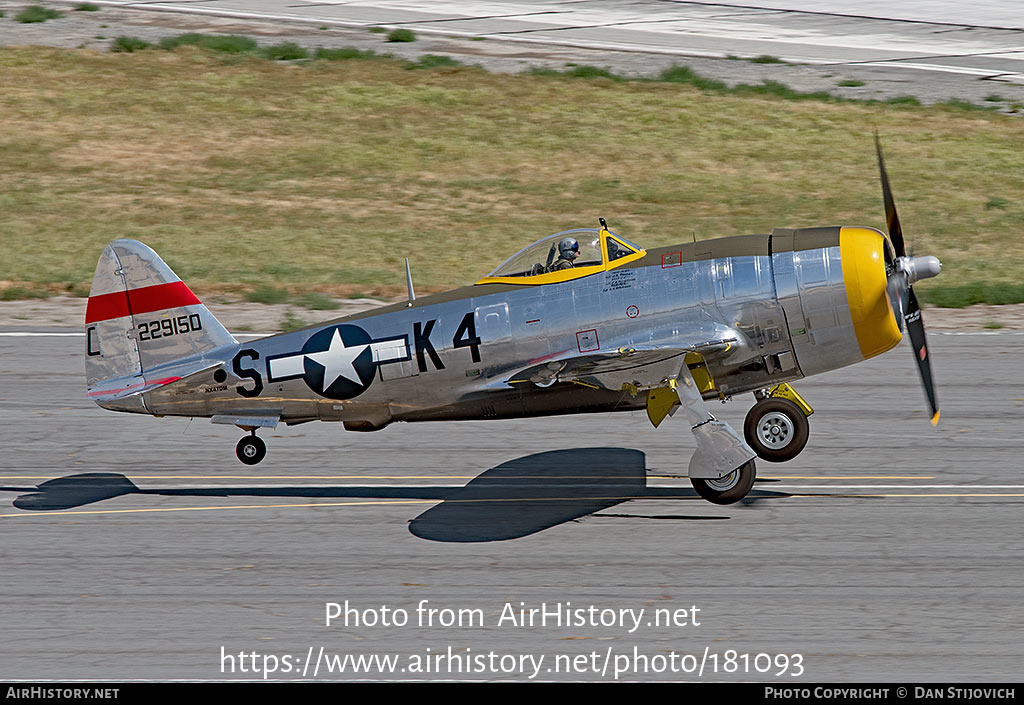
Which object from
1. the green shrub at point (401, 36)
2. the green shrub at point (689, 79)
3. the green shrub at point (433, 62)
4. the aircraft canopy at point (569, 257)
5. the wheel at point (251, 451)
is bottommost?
the wheel at point (251, 451)

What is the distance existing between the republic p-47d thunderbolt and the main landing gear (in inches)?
0.8

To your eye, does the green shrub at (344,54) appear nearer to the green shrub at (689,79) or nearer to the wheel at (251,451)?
the green shrub at (689,79)

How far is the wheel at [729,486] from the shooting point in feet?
39.5

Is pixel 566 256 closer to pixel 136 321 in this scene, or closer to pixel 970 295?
pixel 136 321

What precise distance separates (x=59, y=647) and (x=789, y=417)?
23.9ft

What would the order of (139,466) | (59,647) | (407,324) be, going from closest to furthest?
1. (59,647)
2. (407,324)
3. (139,466)

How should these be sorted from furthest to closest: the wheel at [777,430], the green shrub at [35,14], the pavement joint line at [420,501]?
the green shrub at [35,14], the pavement joint line at [420,501], the wheel at [777,430]

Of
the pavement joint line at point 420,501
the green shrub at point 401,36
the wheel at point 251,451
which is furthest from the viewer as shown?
the green shrub at point 401,36

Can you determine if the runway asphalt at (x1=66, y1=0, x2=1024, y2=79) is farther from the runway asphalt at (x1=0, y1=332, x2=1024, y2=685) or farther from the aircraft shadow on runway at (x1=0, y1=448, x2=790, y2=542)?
the aircraft shadow on runway at (x1=0, y1=448, x2=790, y2=542)

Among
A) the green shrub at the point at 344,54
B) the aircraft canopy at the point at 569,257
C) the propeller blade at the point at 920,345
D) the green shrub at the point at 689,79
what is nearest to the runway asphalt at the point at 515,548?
the propeller blade at the point at 920,345

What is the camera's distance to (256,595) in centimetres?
1057

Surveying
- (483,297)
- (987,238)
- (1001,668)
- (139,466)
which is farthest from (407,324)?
(987,238)

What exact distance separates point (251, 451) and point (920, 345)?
23.4 ft

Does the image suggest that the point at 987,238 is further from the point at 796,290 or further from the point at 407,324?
the point at 407,324
